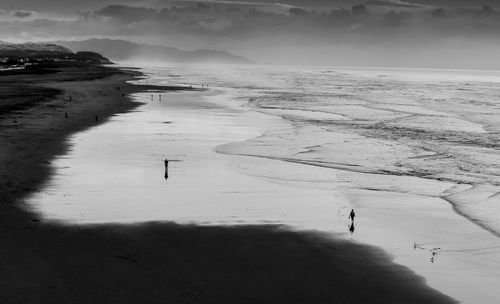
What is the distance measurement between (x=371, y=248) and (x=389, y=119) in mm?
50344

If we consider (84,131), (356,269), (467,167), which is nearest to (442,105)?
(467,167)

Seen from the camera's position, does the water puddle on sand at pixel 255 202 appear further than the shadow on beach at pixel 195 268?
Yes

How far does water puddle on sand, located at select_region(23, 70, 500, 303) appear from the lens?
2009 cm

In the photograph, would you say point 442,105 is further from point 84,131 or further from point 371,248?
point 371,248

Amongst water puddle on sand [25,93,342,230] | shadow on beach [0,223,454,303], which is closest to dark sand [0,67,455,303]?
shadow on beach [0,223,454,303]

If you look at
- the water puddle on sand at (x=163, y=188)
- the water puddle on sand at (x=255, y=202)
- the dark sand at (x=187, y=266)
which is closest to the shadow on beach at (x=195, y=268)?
the dark sand at (x=187, y=266)

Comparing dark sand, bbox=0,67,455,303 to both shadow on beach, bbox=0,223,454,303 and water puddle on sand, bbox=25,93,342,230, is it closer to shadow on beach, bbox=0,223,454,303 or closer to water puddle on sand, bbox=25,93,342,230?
shadow on beach, bbox=0,223,454,303

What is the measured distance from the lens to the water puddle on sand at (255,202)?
20.1 m

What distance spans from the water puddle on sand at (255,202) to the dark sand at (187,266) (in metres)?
1.21

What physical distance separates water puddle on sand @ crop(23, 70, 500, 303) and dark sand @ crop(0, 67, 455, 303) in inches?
47.8

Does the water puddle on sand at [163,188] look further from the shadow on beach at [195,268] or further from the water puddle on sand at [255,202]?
the shadow on beach at [195,268]

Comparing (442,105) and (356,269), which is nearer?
(356,269)

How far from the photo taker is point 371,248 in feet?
68.2

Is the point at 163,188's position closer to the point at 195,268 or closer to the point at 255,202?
the point at 255,202
